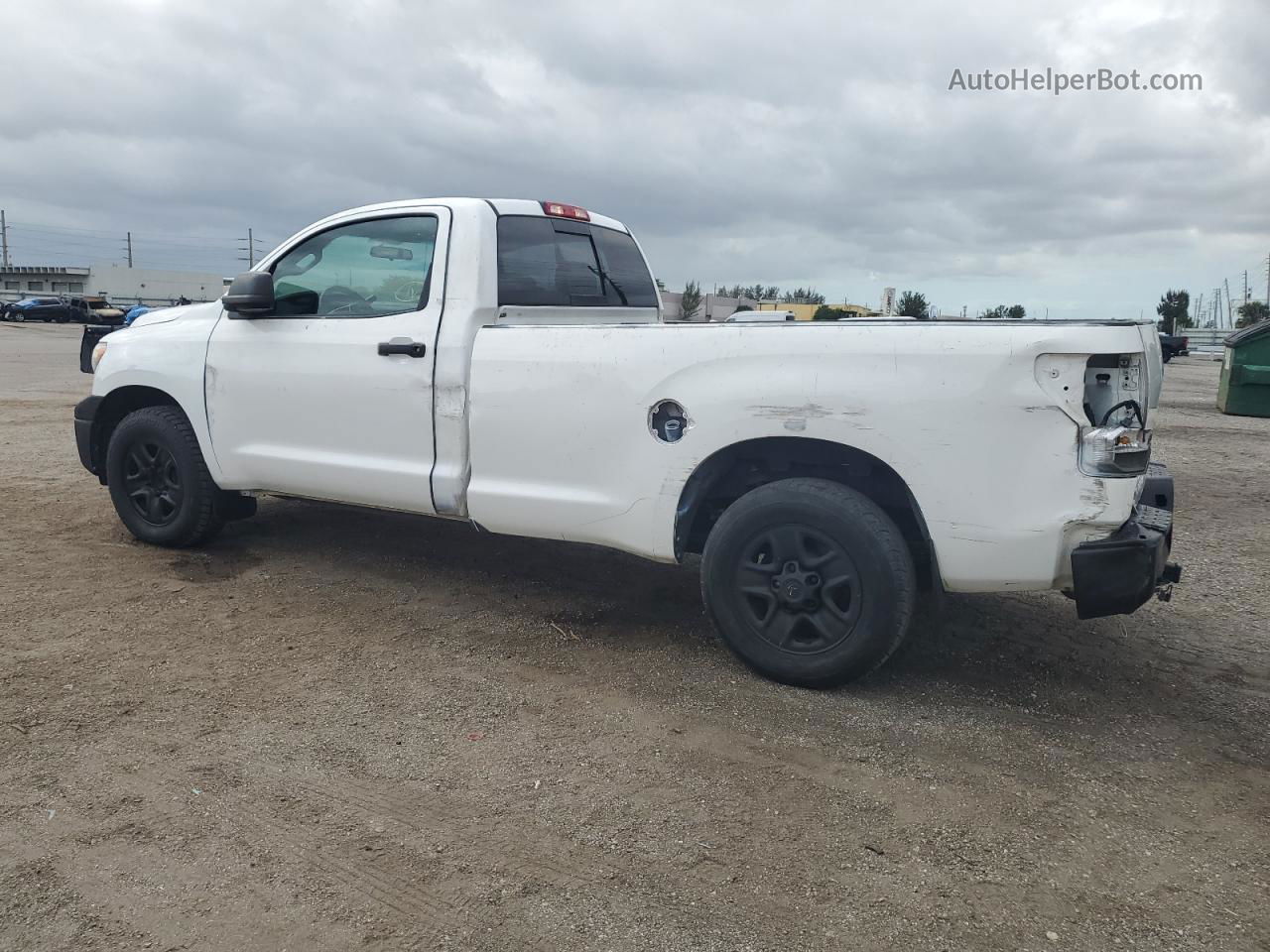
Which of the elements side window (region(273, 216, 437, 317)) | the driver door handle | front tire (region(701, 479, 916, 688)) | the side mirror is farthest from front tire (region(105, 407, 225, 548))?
front tire (region(701, 479, 916, 688))

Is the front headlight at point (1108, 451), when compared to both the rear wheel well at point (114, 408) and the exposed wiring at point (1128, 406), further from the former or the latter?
the rear wheel well at point (114, 408)

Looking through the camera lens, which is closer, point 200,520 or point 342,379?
point 342,379

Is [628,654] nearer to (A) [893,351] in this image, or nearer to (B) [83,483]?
(A) [893,351]

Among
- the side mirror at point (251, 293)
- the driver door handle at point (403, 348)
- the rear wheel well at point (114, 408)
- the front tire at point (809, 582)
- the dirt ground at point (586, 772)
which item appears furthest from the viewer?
the rear wheel well at point (114, 408)

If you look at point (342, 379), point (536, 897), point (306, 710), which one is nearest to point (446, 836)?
point (536, 897)

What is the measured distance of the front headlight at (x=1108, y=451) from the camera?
3.17m

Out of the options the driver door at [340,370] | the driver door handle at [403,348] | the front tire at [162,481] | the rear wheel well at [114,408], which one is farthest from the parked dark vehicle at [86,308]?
the driver door handle at [403,348]

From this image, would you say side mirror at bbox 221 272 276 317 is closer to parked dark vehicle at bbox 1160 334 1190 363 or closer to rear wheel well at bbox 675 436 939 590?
rear wheel well at bbox 675 436 939 590

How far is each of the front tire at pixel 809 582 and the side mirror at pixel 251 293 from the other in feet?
8.52

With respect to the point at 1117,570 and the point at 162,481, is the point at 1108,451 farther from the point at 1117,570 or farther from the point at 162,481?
the point at 162,481

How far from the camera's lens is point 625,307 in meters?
5.37

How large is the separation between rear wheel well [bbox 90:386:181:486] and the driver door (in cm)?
62

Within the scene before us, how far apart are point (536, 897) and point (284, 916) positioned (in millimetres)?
610

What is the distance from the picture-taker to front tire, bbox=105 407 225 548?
208 inches
